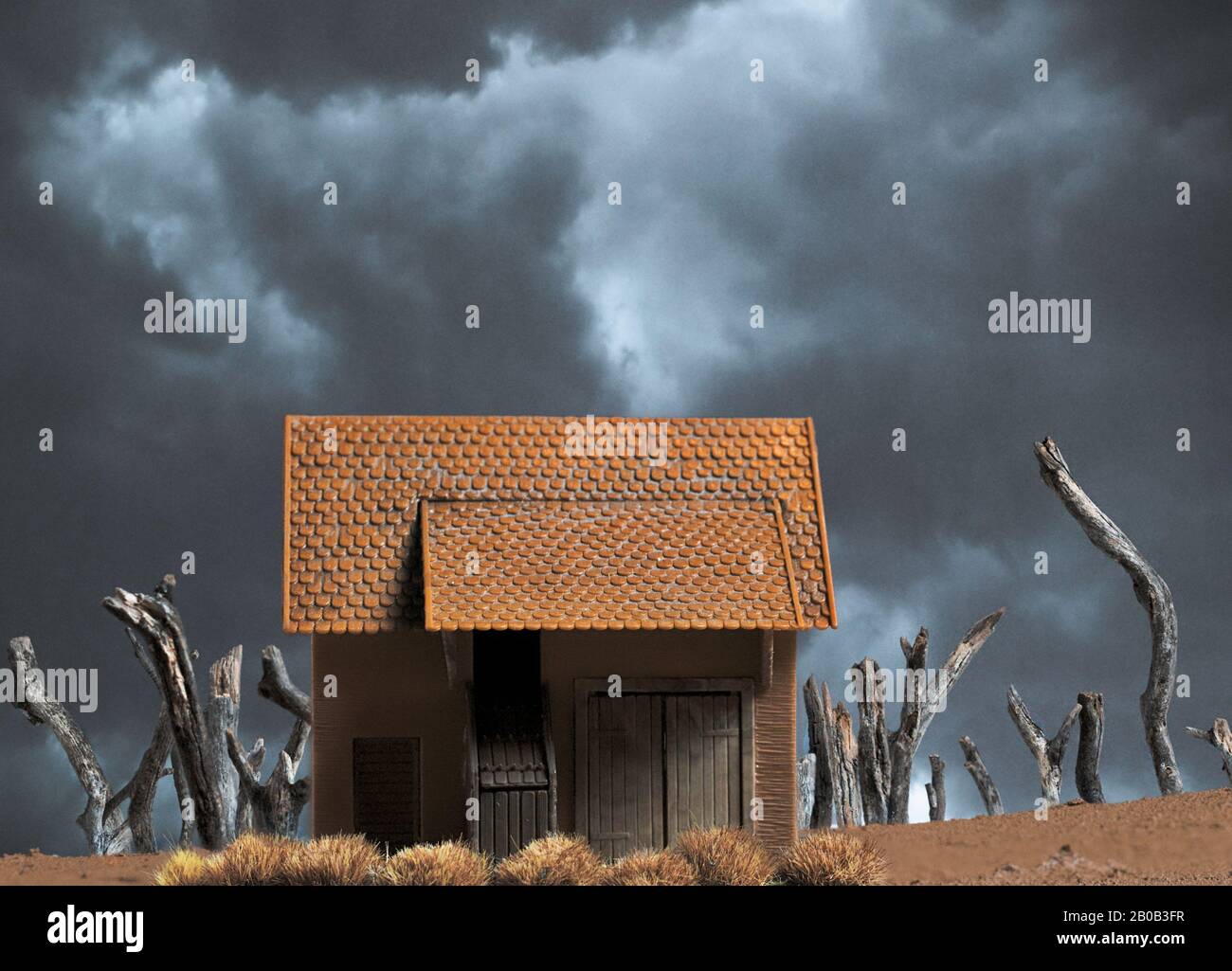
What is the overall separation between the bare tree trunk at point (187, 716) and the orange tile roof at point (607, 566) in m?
5.15

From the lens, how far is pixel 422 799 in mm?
16266

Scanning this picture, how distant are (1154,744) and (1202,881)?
31.1ft

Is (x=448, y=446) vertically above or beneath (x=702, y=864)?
above

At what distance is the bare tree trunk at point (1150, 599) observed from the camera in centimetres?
2192

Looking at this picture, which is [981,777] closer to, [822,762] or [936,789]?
[936,789]

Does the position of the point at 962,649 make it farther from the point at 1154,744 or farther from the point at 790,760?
the point at 790,760

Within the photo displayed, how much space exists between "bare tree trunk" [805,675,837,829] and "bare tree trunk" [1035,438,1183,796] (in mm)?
5222

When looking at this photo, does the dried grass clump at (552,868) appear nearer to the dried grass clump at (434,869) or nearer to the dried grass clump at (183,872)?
the dried grass clump at (434,869)

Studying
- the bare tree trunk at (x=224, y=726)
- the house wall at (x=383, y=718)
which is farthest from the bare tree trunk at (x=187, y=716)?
the house wall at (x=383, y=718)

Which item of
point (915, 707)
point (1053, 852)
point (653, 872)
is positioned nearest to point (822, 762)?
point (915, 707)

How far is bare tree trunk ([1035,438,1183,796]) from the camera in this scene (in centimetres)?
2192

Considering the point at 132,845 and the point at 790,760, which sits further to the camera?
the point at 132,845

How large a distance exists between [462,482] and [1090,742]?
38.2 ft
